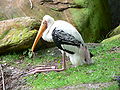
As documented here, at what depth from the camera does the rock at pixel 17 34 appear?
8766 millimetres

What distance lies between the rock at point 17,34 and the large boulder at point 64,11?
5.81 feet

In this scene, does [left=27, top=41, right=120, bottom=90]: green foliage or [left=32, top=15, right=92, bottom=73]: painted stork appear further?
[left=32, top=15, right=92, bottom=73]: painted stork

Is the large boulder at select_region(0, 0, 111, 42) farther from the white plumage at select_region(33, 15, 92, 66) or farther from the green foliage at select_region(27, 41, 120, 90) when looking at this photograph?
the white plumage at select_region(33, 15, 92, 66)

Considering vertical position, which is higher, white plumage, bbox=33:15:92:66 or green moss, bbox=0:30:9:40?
green moss, bbox=0:30:9:40

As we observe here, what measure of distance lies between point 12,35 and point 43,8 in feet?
7.71

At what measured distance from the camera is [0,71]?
7.89 m

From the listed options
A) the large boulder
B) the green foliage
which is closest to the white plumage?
the green foliage

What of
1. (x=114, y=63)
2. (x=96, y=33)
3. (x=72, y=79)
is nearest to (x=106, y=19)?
(x=96, y=33)

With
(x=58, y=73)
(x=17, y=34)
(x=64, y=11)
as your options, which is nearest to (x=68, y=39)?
(x=58, y=73)

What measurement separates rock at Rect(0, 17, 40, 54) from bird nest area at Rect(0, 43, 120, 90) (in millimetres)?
258

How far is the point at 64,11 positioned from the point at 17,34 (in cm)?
254

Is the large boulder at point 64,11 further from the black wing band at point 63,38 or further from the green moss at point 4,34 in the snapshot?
the black wing band at point 63,38

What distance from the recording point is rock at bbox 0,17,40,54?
8.77 m

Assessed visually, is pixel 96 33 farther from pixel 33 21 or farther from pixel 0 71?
pixel 0 71
